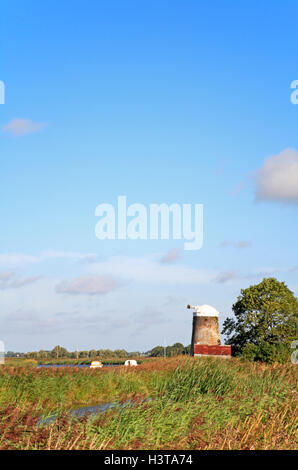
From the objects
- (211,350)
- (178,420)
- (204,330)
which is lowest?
(211,350)

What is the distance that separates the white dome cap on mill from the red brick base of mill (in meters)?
3.37

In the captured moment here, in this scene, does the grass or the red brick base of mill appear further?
the red brick base of mill

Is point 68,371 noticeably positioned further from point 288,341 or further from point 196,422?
point 288,341

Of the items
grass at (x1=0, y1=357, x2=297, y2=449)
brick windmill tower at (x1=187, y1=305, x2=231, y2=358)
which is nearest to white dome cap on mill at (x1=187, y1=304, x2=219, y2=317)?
brick windmill tower at (x1=187, y1=305, x2=231, y2=358)

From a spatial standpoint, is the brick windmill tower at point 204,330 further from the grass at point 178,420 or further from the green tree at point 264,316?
the grass at point 178,420

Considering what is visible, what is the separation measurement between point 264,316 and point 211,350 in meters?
6.56

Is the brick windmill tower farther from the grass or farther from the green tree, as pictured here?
the grass

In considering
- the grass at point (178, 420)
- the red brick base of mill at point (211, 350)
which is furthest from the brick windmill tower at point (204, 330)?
the grass at point (178, 420)

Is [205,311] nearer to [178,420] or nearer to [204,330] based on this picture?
[204,330]

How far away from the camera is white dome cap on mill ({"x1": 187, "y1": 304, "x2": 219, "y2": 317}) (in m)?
51.0

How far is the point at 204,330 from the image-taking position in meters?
50.4

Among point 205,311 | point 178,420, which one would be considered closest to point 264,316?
point 205,311
